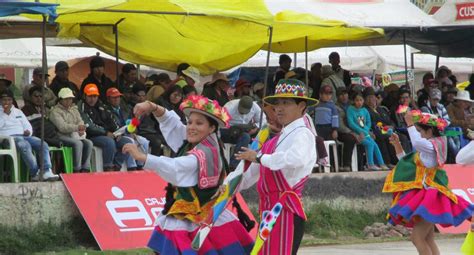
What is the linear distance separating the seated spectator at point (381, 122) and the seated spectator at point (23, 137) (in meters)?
5.81

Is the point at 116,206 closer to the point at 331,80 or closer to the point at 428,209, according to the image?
the point at 428,209

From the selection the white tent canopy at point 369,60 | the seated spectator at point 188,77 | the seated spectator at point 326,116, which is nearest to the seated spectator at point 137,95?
the seated spectator at point 188,77

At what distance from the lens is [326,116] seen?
17531 mm

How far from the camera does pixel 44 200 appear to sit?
13984 mm

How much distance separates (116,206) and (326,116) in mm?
4390

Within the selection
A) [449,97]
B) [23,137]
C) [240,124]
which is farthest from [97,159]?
[449,97]

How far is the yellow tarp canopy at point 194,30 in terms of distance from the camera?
603 inches

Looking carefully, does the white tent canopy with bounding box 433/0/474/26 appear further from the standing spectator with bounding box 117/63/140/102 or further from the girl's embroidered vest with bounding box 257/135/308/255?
the girl's embroidered vest with bounding box 257/135/308/255

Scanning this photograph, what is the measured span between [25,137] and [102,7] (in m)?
1.78

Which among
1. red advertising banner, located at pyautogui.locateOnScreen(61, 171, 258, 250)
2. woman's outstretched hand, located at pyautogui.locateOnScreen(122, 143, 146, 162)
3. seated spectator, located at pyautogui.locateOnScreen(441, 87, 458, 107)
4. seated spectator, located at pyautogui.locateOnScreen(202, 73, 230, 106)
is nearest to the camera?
woman's outstretched hand, located at pyautogui.locateOnScreen(122, 143, 146, 162)

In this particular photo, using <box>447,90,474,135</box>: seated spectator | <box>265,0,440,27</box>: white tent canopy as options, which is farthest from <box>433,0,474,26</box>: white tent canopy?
<box>447,90,474,135</box>: seated spectator

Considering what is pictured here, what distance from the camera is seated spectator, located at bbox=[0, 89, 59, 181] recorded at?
14.3 meters

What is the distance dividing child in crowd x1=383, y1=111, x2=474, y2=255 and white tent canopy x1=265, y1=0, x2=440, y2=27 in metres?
5.78

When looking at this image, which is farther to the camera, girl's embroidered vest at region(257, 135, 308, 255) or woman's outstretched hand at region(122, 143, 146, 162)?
girl's embroidered vest at region(257, 135, 308, 255)
